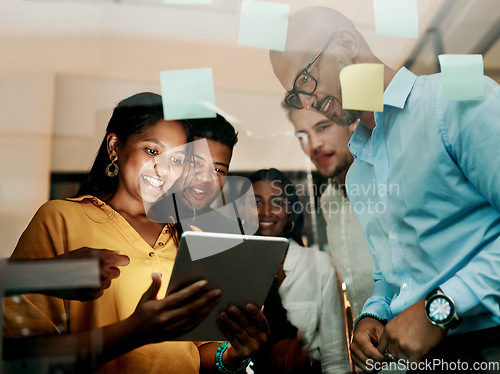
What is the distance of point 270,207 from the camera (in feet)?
5.09

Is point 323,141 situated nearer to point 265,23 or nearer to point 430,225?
point 265,23

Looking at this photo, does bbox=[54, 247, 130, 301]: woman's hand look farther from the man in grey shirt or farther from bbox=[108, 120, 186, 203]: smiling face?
the man in grey shirt

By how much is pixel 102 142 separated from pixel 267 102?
0.57 metres

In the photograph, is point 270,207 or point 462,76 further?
point 270,207

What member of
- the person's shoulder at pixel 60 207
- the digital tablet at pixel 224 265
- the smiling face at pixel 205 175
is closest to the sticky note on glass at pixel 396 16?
the smiling face at pixel 205 175

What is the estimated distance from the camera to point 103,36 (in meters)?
1.54

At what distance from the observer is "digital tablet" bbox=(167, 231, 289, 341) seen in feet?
3.95

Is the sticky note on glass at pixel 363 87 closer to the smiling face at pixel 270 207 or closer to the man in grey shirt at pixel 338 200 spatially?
the man in grey shirt at pixel 338 200

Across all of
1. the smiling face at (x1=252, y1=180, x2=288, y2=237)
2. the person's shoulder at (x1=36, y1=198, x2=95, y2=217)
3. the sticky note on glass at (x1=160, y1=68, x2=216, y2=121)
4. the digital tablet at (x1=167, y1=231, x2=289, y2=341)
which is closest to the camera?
the digital tablet at (x1=167, y1=231, x2=289, y2=341)

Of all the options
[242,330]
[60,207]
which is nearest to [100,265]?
[60,207]

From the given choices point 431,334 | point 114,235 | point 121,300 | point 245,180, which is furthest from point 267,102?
point 431,334

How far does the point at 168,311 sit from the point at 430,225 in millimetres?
699

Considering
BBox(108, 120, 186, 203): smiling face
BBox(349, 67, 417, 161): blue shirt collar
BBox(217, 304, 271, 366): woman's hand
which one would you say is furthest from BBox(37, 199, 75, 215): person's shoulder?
BBox(349, 67, 417, 161): blue shirt collar

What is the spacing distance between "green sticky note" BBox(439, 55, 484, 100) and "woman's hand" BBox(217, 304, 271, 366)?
0.78 metres
